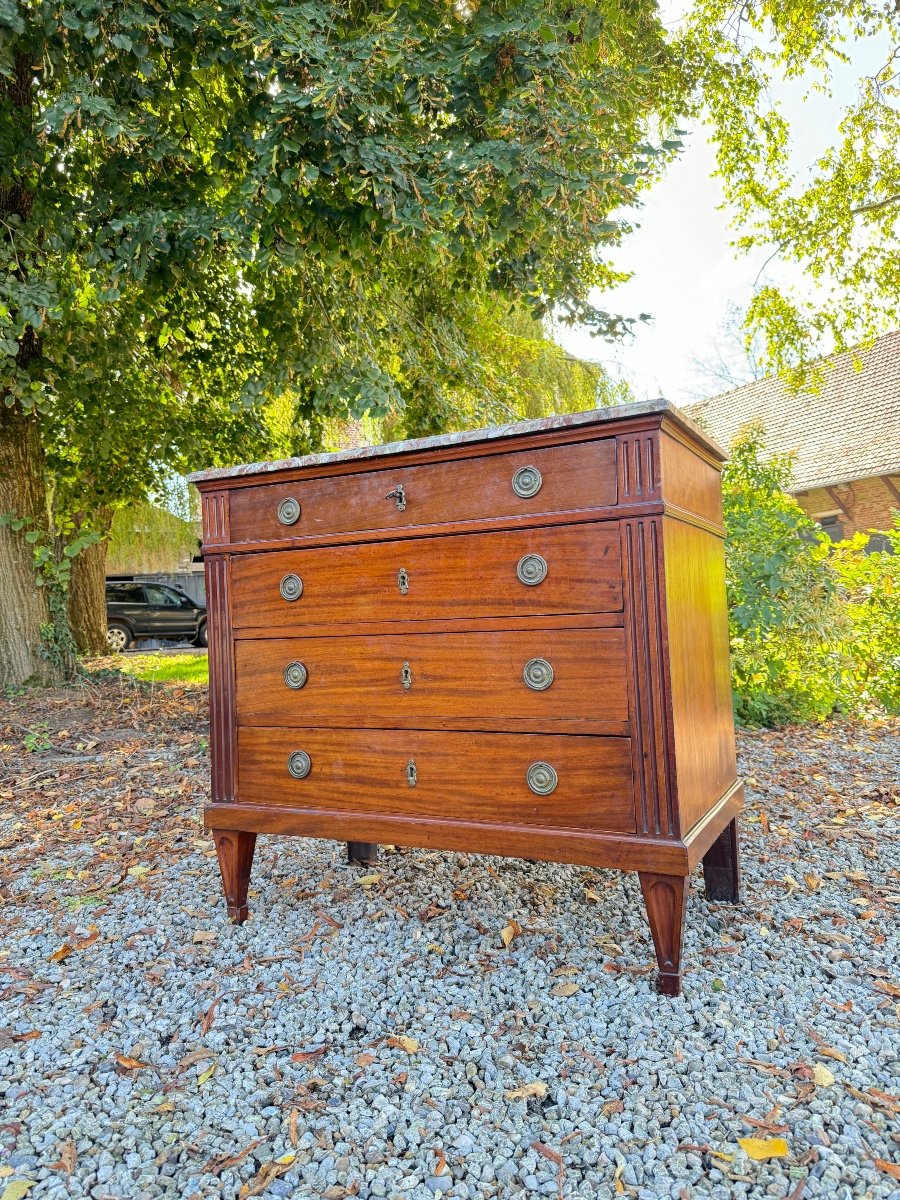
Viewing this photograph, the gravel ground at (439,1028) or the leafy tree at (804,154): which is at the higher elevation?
the leafy tree at (804,154)

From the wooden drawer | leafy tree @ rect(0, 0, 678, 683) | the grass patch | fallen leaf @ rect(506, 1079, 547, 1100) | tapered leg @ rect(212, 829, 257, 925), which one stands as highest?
leafy tree @ rect(0, 0, 678, 683)

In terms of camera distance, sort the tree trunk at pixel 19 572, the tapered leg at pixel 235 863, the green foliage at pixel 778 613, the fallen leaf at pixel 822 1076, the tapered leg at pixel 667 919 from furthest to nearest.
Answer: the tree trunk at pixel 19 572 → the green foliage at pixel 778 613 → the tapered leg at pixel 235 863 → the tapered leg at pixel 667 919 → the fallen leaf at pixel 822 1076

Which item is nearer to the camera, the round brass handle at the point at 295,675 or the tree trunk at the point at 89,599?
the round brass handle at the point at 295,675

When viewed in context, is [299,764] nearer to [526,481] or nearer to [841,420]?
[526,481]

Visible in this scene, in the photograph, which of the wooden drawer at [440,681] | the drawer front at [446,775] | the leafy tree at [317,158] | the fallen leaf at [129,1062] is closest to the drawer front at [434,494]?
the wooden drawer at [440,681]

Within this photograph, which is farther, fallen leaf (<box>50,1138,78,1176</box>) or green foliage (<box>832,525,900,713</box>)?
green foliage (<box>832,525,900,713</box>)

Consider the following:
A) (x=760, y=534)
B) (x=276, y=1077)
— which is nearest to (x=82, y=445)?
(x=760, y=534)

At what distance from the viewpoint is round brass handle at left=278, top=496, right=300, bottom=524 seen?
242 centimetres

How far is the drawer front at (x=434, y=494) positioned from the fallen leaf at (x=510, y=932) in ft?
4.07

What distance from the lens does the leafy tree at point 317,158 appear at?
13.2ft

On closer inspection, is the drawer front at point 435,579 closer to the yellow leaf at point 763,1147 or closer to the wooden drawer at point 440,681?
the wooden drawer at point 440,681

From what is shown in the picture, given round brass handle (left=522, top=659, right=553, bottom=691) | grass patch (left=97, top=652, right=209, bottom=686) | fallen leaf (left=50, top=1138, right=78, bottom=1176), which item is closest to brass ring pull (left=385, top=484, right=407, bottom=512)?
round brass handle (left=522, top=659, right=553, bottom=691)

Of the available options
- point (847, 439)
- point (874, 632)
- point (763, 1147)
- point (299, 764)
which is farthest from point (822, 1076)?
point (847, 439)

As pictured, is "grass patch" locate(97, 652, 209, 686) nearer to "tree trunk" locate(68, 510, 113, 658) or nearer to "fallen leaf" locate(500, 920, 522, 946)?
"tree trunk" locate(68, 510, 113, 658)
